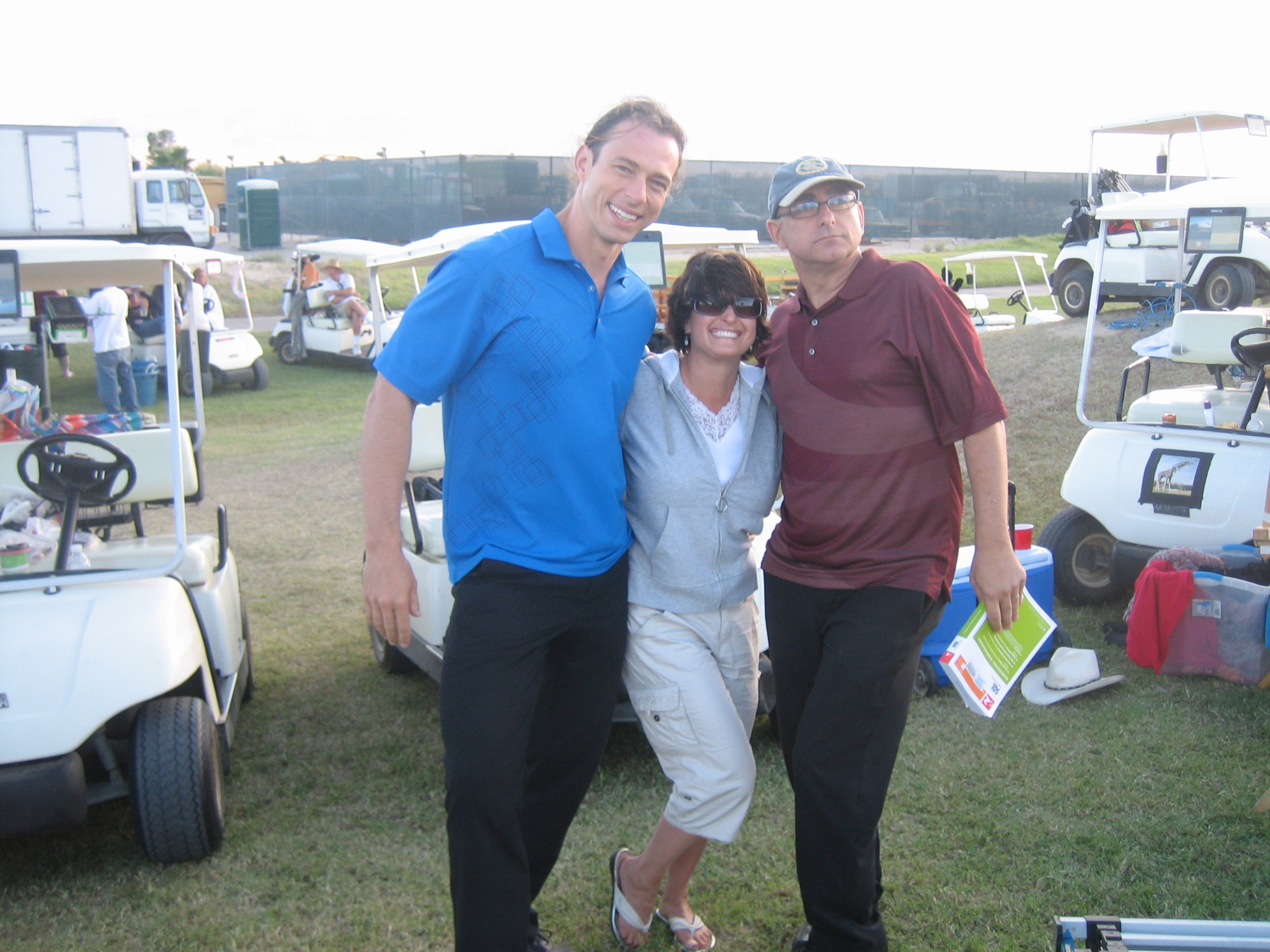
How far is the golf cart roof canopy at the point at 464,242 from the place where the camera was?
19.2ft

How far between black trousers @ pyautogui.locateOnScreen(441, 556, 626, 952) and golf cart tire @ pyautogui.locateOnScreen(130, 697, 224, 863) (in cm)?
126

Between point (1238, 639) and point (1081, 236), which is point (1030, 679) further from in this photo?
point (1081, 236)

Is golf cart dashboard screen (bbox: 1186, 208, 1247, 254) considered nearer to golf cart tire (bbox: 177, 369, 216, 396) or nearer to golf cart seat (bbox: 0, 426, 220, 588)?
golf cart seat (bbox: 0, 426, 220, 588)

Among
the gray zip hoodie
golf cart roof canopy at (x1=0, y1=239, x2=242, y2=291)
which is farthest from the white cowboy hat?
golf cart roof canopy at (x1=0, y1=239, x2=242, y2=291)

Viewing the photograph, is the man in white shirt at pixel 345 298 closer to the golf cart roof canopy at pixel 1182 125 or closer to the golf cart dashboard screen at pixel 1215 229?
the golf cart roof canopy at pixel 1182 125

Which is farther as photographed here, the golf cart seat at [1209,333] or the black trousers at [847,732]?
the golf cart seat at [1209,333]

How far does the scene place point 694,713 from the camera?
7.95ft

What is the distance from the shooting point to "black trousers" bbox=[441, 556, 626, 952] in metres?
2.16

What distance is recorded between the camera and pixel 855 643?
228 centimetres

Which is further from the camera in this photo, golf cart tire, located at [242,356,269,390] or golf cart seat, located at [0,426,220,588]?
golf cart tire, located at [242,356,269,390]

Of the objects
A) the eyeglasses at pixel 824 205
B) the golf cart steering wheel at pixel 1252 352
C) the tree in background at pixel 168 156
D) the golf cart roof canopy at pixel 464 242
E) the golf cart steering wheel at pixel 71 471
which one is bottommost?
the golf cart steering wheel at pixel 71 471

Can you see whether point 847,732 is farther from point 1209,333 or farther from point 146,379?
point 146,379

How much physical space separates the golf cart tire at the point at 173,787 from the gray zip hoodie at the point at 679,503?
1.52 metres

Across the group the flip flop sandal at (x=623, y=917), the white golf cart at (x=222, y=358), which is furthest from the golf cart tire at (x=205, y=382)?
the flip flop sandal at (x=623, y=917)
